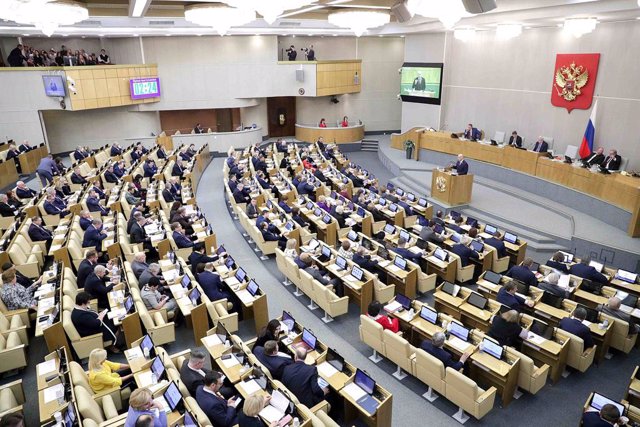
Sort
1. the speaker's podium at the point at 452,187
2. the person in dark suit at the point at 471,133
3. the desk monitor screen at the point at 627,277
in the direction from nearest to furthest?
the desk monitor screen at the point at 627,277 < the speaker's podium at the point at 452,187 < the person in dark suit at the point at 471,133

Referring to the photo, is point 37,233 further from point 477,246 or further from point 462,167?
point 462,167

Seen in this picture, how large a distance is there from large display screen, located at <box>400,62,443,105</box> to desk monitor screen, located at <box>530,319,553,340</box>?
14694 millimetres

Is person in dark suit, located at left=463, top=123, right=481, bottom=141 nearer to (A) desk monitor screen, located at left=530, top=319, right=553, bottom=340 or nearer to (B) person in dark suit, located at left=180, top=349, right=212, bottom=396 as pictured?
(A) desk monitor screen, located at left=530, top=319, right=553, bottom=340

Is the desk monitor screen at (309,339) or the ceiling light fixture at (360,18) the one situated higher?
the ceiling light fixture at (360,18)

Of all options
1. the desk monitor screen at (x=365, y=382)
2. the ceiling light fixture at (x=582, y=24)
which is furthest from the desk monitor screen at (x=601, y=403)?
the ceiling light fixture at (x=582, y=24)

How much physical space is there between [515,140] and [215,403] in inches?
579

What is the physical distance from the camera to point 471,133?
18.2 meters

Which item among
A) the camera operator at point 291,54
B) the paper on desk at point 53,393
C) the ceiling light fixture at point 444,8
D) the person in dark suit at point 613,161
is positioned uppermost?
the camera operator at point 291,54

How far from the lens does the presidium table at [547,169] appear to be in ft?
37.5

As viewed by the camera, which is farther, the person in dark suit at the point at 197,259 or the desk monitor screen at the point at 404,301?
the person in dark suit at the point at 197,259

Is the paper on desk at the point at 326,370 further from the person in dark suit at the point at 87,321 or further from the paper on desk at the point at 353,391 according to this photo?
the person in dark suit at the point at 87,321

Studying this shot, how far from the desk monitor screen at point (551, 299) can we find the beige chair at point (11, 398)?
8035mm

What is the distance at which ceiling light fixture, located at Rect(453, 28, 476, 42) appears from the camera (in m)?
17.2

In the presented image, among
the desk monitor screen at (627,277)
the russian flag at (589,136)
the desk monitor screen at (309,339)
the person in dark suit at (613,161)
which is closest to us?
the desk monitor screen at (309,339)
